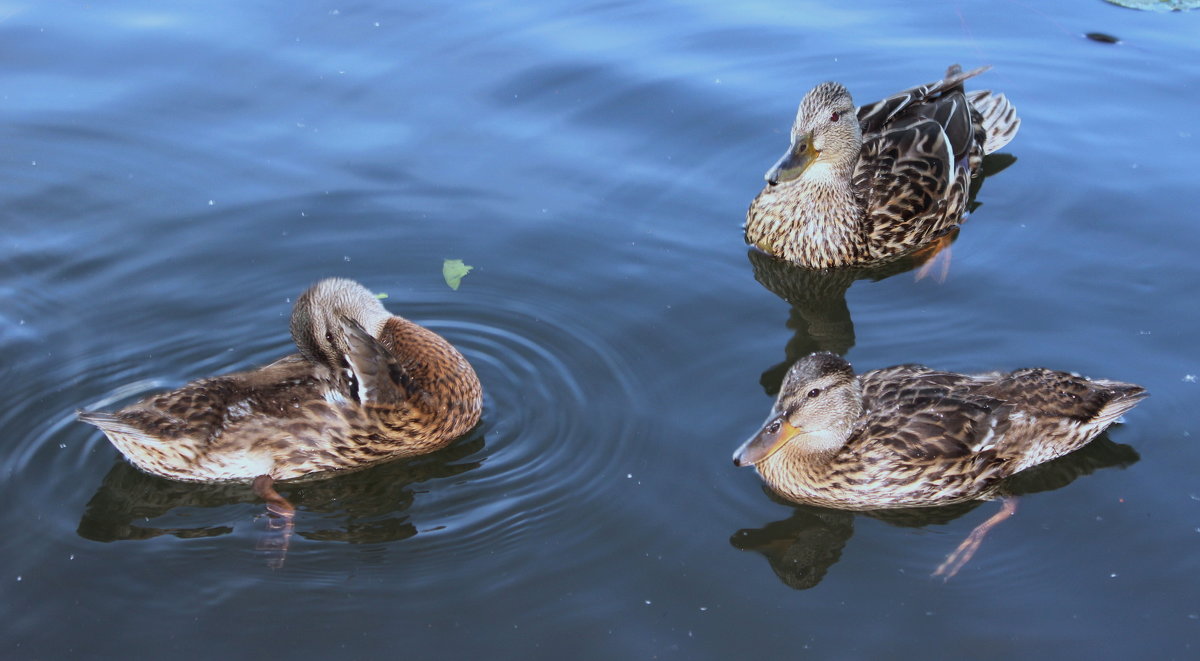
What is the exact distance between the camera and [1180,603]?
498 cm

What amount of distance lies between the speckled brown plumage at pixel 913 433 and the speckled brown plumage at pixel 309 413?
1.59 meters

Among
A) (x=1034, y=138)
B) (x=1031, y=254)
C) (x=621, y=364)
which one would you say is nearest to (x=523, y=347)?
(x=621, y=364)

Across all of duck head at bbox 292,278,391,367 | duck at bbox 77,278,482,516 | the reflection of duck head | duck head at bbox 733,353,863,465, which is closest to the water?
the reflection of duck head

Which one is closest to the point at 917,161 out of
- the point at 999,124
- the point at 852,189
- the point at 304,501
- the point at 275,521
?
the point at 852,189

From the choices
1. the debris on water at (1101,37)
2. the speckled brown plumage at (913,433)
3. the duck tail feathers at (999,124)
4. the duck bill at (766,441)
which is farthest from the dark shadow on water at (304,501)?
the debris on water at (1101,37)

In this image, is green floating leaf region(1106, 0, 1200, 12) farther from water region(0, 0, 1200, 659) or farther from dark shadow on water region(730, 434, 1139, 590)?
dark shadow on water region(730, 434, 1139, 590)

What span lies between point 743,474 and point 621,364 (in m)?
0.98

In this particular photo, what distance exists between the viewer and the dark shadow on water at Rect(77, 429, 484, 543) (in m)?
5.40

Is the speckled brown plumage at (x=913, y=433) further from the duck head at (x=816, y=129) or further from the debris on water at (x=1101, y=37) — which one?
the debris on water at (x=1101, y=37)

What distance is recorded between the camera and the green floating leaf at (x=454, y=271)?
7054 millimetres

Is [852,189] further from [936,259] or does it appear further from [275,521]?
[275,521]

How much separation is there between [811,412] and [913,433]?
48 cm

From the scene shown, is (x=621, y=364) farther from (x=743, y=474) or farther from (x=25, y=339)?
(x=25, y=339)

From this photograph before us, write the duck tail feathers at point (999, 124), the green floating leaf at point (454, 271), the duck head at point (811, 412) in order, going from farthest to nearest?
1. the duck tail feathers at point (999, 124)
2. the green floating leaf at point (454, 271)
3. the duck head at point (811, 412)
